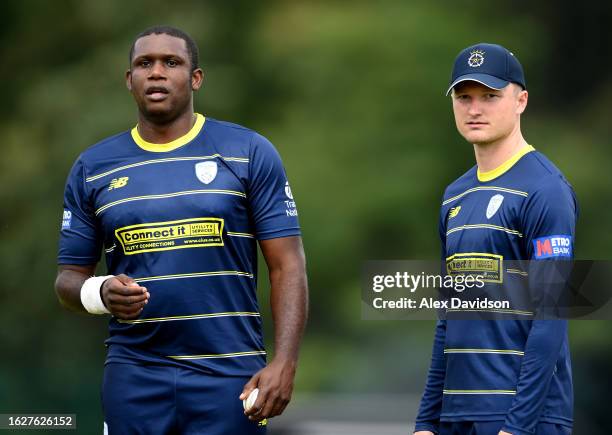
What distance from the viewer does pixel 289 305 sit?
5.22 metres

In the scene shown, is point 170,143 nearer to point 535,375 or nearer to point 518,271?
point 518,271

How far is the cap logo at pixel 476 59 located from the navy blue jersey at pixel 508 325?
0.38 meters

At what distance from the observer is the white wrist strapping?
5191 millimetres

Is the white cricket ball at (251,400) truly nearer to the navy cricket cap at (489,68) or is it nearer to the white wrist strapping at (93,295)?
the white wrist strapping at (93,295)

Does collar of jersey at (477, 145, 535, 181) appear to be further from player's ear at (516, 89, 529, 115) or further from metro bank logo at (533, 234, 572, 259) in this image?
metro bank logo at (533, 234, 572, 259)

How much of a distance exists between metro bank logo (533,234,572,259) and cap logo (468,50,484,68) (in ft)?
2.61

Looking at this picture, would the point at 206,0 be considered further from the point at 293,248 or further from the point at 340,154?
the point at 293,248

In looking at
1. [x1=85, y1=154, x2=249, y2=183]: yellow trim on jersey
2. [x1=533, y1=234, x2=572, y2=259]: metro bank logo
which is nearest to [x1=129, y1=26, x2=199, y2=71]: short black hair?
[x1=85, y1=154, x2=249, y2=183]: yellow trim on jersey

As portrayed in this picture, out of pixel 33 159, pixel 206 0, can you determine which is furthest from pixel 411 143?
pixel 33 159

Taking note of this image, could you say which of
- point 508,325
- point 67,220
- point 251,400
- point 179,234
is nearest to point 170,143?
point 179,234

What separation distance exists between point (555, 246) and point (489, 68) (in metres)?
0.81

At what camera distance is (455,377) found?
206 inches

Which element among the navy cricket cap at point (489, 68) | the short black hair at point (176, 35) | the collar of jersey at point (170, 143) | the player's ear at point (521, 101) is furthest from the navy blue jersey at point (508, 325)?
the short black hair at point (176, 35)

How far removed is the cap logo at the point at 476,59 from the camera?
208 inches
